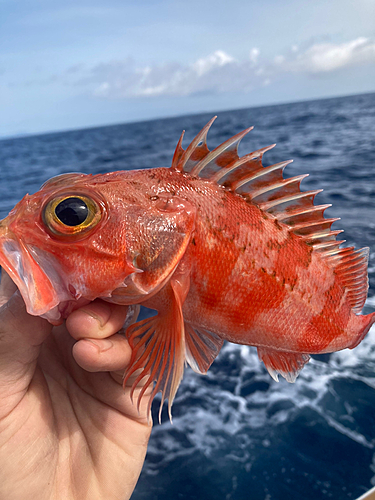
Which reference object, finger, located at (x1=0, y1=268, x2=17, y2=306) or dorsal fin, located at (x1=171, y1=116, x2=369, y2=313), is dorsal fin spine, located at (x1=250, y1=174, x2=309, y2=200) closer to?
dorsal fin, located at (x1=171, y1=116, x2=369, y2=313)

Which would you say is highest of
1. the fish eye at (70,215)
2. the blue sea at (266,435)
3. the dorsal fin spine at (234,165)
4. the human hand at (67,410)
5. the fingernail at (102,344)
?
the dorsal fin spine at (234,165)

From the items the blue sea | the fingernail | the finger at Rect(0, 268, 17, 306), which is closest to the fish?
the fingernail

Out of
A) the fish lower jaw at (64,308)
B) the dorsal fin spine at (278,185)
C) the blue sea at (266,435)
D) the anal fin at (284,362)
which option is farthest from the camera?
the blue sea at (266,435)

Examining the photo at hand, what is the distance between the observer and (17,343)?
211 cm

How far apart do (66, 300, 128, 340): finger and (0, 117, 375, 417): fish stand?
67 mm

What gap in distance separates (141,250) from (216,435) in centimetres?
425

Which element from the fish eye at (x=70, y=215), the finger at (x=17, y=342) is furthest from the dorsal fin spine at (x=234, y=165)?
the finger at (x=17, y=342)

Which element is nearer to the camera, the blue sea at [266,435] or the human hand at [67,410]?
the human hand at [67,410]

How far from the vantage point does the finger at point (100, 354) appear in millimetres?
1976

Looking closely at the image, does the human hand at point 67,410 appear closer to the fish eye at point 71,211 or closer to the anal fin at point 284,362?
the fish eye at point 71,211

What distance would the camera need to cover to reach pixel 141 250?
1.92 metres

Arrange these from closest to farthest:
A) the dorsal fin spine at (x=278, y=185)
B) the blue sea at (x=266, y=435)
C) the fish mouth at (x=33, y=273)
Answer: the fish mouth at (x=33, y=273) → the dorsal fin spine at (x=278, y=185) → the blue sea at (x=266, y=435)

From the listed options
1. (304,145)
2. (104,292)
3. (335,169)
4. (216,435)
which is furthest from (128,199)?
(304,145)

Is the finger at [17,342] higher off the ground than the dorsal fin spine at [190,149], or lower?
lower
